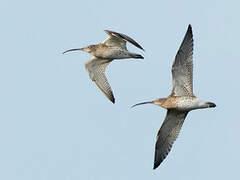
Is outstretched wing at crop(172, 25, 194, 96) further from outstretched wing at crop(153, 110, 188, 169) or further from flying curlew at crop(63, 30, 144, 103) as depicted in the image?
flying curlew at crop(63, 30, 144, 103)

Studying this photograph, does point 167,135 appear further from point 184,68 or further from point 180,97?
point 184,68

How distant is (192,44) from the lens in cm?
2192

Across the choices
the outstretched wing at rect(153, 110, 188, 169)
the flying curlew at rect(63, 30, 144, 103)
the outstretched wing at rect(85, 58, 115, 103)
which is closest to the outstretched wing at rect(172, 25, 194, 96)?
the outstretched wing at rect(153, 110, 188, 169)

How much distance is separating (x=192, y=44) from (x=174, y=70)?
35.8 inches

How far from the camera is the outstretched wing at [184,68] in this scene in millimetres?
21812

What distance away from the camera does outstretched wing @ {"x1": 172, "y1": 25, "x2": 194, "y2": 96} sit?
21.8 metres

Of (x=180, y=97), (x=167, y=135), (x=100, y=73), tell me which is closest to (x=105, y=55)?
(x=100, y=73)

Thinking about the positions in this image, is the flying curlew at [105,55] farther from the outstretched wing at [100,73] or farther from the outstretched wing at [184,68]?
the outstretched wing at [184,68]

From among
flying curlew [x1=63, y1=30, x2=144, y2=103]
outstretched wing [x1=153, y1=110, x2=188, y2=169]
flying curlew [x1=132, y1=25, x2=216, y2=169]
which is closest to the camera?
flying curlew [x1=132, y1=25, x2=216, y2=169]

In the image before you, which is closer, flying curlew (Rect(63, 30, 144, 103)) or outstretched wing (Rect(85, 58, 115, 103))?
flying curlew (Rect(63, 30, 144, 103))

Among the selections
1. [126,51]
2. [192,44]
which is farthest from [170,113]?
[126,51]

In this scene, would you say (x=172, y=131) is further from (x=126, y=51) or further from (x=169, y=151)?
(x=126, y=51)

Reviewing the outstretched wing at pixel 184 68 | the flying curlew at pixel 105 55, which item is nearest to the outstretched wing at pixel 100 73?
the flying curlew at pixel 105 55

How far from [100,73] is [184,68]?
637 cm
